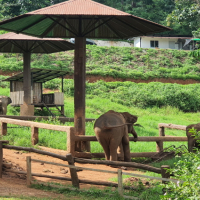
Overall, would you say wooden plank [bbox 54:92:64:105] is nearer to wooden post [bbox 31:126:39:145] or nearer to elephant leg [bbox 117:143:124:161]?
wooden post [bbox 31:126:39:145]

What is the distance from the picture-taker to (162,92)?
35750 mm

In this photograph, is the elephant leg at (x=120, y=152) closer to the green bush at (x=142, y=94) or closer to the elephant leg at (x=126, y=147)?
the elephant leg at (x=126, y=147)

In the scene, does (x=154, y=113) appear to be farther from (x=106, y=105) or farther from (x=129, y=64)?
(x=129, y=64)

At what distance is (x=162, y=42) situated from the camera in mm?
58938

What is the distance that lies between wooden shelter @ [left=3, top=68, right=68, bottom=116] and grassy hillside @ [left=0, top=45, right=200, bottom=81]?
12852 millimetres

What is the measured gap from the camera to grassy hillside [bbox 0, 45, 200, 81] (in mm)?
40688

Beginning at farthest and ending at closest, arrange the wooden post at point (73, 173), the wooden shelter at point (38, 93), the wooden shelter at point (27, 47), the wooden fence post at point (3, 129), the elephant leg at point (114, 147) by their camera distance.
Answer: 1. the wooden shelter at point (38, 93)
2. the wooden shelter at point (27, 47)
3. the wooden fence post at point (3, 129)
4. the elephant leg at point (114, 147)
5. the wooden post at point (73, 173)

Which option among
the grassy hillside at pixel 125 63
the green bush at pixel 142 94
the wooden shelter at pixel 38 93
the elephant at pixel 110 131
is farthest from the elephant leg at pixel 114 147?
the grassy hillside at pixel 125 63

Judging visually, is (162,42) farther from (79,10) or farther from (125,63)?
(79,10)

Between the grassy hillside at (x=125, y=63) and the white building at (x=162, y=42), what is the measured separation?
7.50m

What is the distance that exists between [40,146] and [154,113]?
1852 cm

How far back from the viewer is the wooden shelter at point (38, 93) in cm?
2316

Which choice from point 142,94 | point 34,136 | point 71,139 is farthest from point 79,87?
point 142,94

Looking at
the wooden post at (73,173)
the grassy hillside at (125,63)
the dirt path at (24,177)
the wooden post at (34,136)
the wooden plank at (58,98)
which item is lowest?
the dirt path at (24,177)
